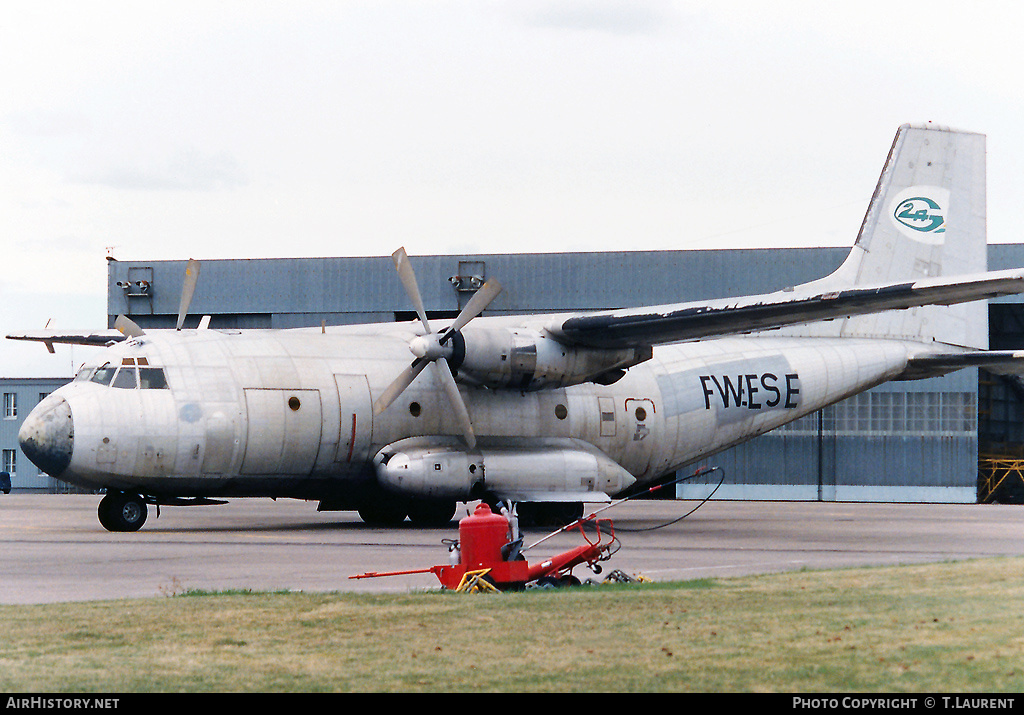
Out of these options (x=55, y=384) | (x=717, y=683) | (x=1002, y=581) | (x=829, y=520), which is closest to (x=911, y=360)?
(x=829, y=520)

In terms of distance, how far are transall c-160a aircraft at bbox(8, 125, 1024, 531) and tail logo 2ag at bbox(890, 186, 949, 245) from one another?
0.13m

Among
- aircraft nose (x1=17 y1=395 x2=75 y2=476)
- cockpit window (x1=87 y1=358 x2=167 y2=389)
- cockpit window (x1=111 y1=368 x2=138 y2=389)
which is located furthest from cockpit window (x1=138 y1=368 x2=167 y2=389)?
aircraft nose (x1=17 y1=395 x2=75 y2=476)

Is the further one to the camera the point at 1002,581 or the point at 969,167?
the point at 969,167

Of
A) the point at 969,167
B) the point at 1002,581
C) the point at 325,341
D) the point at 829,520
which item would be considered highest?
the point at 969,167

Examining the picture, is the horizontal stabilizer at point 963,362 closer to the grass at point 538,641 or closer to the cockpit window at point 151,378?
the grass at point 538,641

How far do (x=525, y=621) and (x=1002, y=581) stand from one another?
6166mm

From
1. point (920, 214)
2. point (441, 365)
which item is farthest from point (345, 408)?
point (920, 214)

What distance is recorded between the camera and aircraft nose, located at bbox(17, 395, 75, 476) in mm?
21484

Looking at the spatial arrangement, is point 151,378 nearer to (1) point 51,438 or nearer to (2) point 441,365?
(1) point 51,438

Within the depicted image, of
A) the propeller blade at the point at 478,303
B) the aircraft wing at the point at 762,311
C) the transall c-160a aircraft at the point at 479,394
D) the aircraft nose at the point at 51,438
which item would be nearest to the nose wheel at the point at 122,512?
the transall c-160a aircraft at the point at 479,394

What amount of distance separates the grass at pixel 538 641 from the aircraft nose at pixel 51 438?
1004cm

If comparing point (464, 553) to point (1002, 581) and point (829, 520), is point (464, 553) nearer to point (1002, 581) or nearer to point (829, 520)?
point (1002, 581)

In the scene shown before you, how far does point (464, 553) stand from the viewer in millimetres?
12859

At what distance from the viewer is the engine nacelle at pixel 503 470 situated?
2370cm
